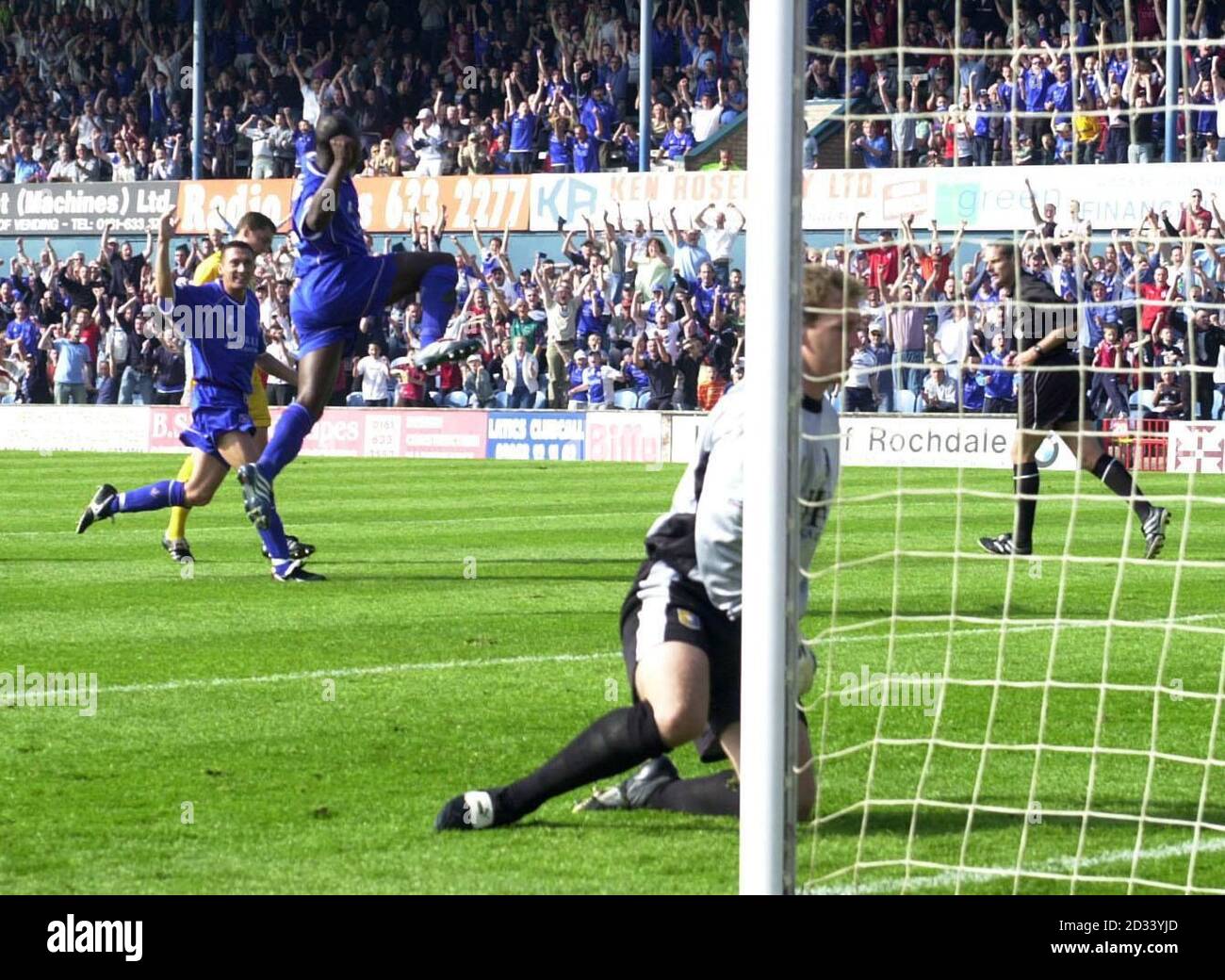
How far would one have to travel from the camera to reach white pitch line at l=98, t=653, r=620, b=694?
857cm

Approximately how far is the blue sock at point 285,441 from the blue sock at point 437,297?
1.01m

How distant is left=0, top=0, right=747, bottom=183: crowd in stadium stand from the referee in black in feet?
59.9

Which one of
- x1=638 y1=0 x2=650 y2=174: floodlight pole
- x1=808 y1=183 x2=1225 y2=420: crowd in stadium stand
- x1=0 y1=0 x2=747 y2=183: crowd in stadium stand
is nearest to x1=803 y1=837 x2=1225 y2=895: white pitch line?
x1=808 y1=183 x2=1225 y2=420: crowd in stadium stand

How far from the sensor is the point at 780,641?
4.76 metres

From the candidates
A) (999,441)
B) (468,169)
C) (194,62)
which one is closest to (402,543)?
(999,441)

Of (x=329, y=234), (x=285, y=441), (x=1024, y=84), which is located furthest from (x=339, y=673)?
(x=1024, y=84)

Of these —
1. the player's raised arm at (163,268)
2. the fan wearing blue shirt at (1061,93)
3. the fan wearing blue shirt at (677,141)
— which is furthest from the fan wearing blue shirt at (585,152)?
the player's raised arm at (163,268)

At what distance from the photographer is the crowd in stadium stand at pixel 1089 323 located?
15.5 m

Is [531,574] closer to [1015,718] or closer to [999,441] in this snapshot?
[1015,718]

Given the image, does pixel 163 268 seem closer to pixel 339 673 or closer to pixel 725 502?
pixel 339 673

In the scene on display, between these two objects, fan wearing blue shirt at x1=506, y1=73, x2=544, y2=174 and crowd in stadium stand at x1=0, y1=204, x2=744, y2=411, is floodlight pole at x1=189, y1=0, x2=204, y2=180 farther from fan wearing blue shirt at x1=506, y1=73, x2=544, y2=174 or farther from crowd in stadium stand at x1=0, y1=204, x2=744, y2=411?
fan wearing blue shirt at x1=506, y1=73, x2=544, y2=174

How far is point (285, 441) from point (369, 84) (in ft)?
84.1

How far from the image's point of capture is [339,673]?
352 inches
